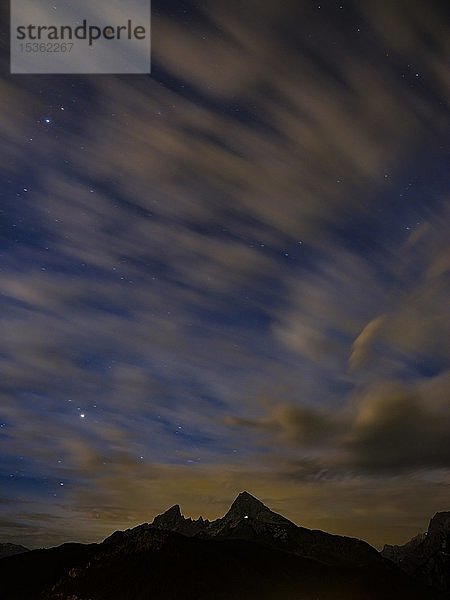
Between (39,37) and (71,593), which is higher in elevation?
(39,37)

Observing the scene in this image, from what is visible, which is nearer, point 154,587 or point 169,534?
point 154,587

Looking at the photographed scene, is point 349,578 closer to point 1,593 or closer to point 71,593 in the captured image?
point 71,593

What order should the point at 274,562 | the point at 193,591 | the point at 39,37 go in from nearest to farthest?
the point at 39,37 → the point at 193,591 → the point at 274,562

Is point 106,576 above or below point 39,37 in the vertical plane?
below

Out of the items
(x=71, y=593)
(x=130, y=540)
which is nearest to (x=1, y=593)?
(x=71, y=593)

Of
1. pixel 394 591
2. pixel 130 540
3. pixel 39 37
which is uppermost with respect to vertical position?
pixel 39 37

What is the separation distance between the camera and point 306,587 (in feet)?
568

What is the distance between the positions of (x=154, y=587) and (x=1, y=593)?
5173 cm

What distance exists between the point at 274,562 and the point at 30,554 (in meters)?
90.7

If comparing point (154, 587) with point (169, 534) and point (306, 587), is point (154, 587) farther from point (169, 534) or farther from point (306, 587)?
point (306, 587)

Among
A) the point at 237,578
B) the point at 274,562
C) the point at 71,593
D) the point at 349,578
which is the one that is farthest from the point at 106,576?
the point at 349,578

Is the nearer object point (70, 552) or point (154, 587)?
point (154, 587)

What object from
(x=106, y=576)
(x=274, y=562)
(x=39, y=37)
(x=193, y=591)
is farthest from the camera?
(x=274, y=562)

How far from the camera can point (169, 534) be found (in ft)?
628
